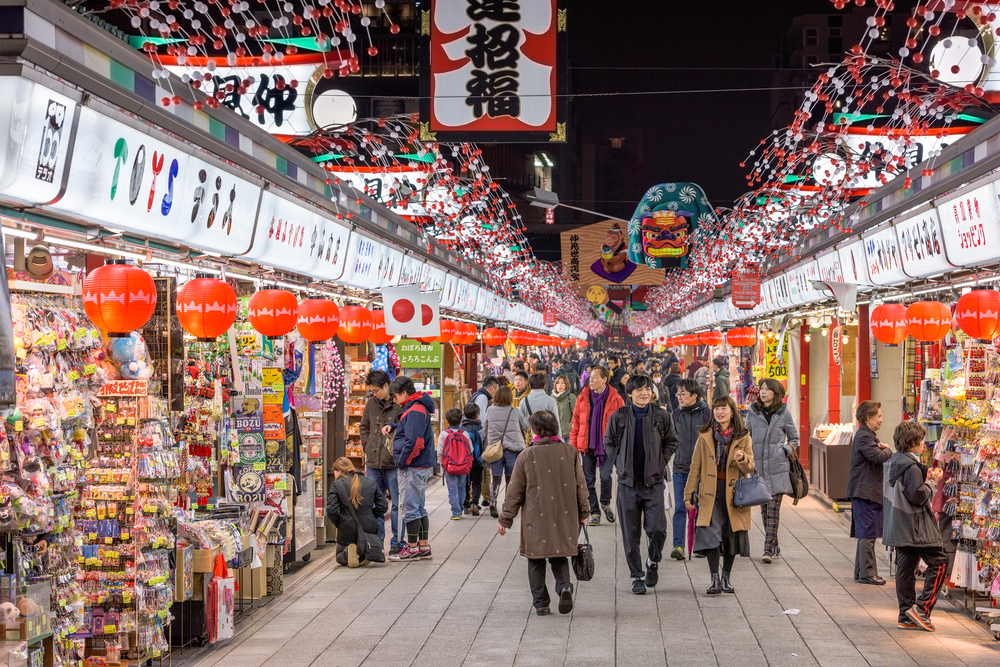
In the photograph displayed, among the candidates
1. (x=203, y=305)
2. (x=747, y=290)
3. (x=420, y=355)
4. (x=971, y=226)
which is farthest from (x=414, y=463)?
(x=747, y=290)

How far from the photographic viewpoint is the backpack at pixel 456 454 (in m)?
12.7

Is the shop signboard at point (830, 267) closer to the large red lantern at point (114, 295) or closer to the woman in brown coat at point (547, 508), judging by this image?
the woman in brown coat at point (547, 508)

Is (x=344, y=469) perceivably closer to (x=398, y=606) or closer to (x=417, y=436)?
(x=417, y=436)

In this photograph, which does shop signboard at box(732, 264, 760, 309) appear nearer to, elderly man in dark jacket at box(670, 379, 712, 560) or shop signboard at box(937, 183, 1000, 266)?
elderly man in dark jacket at box(670, 379, 712, 560)

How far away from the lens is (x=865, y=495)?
967 cm

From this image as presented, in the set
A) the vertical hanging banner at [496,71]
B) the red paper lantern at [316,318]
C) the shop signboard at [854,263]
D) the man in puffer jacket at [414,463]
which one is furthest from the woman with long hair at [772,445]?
the red paper lantern at [316,318]

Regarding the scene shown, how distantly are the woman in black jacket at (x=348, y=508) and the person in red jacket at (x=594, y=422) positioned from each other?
2781 mm

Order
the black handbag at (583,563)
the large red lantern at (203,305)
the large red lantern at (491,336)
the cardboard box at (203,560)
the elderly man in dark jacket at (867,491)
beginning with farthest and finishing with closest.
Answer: the large red lantern at (491,336)
the elderly man in dark jacket at (867,491)
the black handbag at (583,563)
the cardboard box at (203,560)
the large red lantern at (203,305)

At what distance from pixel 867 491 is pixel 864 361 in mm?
4148

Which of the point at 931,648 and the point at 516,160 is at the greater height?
the point at 516,160

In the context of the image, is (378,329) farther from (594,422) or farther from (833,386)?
(833,386)

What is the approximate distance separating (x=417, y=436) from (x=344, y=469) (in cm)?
91

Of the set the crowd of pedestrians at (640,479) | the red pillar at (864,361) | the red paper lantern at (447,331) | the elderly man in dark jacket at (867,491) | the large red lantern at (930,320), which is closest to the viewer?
the crowd of pedestrians at (640,479)

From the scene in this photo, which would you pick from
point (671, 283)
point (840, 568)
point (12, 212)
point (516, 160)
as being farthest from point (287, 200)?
point (516, 160)
